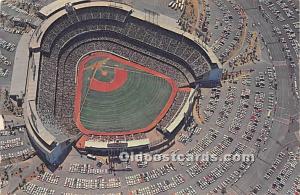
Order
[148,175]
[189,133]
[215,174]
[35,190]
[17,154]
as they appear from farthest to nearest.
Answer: [189,133] → [17,154] → [215,174] → [148,175] → [35,190]

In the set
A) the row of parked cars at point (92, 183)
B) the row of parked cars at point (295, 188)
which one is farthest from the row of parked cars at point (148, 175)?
the row of parked cars at point (295, 188)

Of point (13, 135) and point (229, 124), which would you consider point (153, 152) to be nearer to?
point (229, 124)

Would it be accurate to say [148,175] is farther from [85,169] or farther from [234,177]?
[234,177]

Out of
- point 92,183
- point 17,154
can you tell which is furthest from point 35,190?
point 92,183

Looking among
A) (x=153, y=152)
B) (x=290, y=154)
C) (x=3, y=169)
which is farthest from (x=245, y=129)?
(x=3, y=169)

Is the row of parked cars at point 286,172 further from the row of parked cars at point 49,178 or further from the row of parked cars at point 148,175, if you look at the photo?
the row of parked cars at point 49,178

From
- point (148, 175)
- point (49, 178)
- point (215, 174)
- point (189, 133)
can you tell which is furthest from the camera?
point (189, 133)
